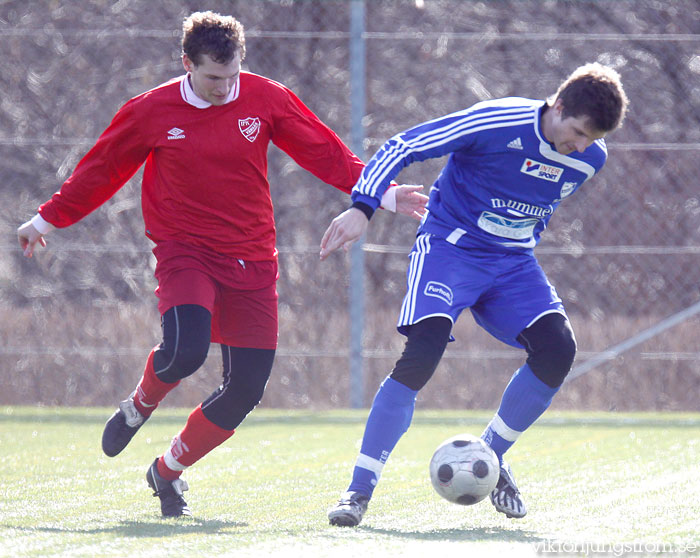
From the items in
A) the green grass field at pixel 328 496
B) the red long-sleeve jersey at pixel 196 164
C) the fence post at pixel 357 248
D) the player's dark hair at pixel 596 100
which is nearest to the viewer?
the green grass field at pixel 328 496

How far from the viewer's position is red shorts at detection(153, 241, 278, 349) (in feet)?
13.9

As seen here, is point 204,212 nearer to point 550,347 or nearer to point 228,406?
point 228,406

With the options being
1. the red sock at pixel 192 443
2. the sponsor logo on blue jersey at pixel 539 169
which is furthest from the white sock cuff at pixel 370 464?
the sponsor logo on blue jersey at pixel 539 169

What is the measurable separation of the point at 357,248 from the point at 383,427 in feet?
13.5

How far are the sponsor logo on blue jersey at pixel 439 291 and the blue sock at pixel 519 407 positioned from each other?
418 millimetres

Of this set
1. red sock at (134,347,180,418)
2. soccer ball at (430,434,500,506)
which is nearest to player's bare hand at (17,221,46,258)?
red sock at (134,347,180,418)

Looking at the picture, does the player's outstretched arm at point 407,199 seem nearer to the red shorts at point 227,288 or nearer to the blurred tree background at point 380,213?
the red shorts at point 227,288

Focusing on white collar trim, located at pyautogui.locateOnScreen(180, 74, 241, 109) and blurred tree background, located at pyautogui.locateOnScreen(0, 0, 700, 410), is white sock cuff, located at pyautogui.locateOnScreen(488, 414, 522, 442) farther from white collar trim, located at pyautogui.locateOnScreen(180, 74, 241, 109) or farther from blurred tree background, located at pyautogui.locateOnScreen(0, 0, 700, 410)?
blurred tree background, located at pyautogui.locateOnScreen(0, 0, 700, 410)

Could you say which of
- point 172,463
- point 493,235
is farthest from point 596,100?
point 172,463

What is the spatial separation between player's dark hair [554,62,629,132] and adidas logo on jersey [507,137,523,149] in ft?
0.80

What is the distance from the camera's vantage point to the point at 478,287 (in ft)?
13.7

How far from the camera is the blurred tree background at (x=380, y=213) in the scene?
8469mm

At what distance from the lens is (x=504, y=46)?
9.15 meters

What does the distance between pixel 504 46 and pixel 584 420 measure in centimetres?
316
